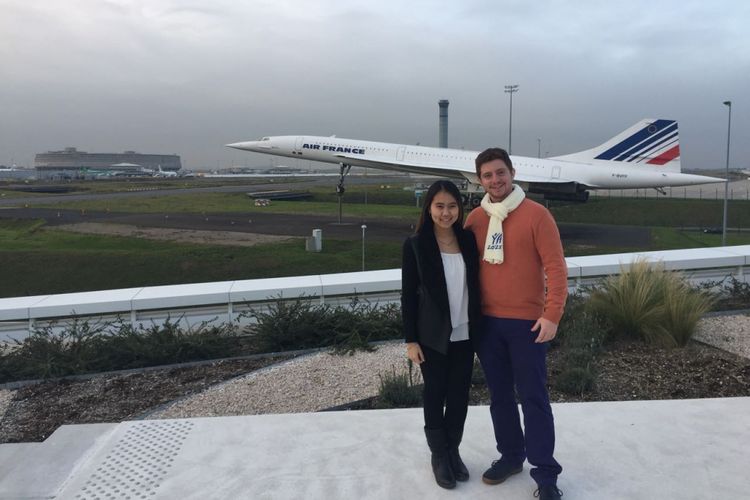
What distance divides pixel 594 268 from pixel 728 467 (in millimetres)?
5060

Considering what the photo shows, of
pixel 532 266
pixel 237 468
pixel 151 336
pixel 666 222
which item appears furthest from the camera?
pixel 666 222

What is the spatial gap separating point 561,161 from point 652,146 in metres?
4.13

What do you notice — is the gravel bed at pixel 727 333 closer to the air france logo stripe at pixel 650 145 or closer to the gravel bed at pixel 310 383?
the gravel bed at pixel 310 383

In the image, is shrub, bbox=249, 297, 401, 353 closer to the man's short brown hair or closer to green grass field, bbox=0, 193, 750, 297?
the man's short brown hair

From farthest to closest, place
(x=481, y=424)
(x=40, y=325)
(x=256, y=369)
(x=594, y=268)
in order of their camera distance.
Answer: (x=594, y=268) → (x=40, y=325) → (x=256, y=369) → (x=481, y=424)

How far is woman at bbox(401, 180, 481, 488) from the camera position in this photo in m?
2.88

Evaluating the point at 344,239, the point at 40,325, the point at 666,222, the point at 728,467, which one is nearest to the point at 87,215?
the point at 344,239

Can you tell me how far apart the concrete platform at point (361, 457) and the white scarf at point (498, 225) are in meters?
1.20

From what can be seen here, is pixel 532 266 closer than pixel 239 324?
Yes

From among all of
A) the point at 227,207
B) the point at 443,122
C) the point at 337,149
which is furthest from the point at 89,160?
the point at 337,149

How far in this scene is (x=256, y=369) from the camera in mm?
5730

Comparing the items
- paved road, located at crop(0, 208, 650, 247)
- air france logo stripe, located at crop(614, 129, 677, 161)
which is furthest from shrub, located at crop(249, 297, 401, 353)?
air france logo stripe, located at crop(614, 129, 677, 161)

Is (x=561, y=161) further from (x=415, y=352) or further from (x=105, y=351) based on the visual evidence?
(x=415, y=352)

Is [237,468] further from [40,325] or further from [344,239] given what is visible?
[344,239]
